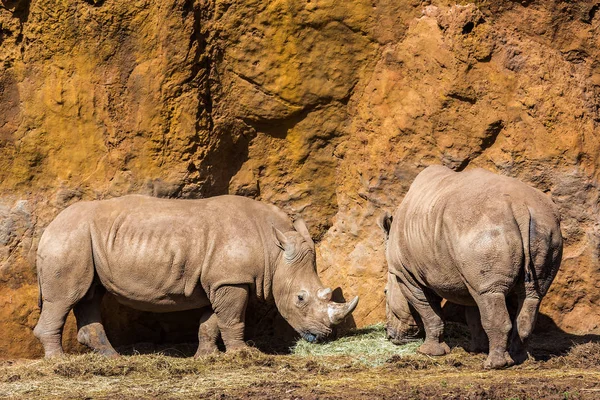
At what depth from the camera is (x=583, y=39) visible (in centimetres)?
1160

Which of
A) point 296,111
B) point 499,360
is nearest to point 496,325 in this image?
point 499,360

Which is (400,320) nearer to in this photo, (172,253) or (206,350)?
(206,350)

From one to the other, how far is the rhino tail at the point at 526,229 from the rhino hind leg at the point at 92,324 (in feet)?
14.1

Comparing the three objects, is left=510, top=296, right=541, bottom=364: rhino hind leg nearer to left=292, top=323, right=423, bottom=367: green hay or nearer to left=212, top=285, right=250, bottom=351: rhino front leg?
left=292, top=323, right=423, bottom=367: green hay

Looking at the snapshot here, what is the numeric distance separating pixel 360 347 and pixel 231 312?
4.51 ft

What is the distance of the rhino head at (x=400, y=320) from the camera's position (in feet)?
36.7

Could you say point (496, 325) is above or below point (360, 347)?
above

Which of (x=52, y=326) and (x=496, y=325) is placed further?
(x=52, y=326)

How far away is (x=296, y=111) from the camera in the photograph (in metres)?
12.2

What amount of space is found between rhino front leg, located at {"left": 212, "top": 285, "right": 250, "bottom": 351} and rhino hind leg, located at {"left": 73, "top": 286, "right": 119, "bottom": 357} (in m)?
1.13

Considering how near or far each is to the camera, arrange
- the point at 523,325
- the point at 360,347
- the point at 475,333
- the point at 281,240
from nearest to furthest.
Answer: the point at 523,325, the point at 475,333, the point at 360,347, the point at 281,240

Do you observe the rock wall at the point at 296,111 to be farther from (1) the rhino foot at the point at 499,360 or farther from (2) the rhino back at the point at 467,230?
(1) the rhino foot at the point at 499,360

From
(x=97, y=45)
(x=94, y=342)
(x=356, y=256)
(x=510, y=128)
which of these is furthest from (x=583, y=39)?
(x=94, y=342)

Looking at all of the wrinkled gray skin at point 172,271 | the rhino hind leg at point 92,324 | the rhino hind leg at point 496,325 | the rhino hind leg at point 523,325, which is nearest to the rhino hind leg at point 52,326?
the wrinkled gray skin at point 172,271
